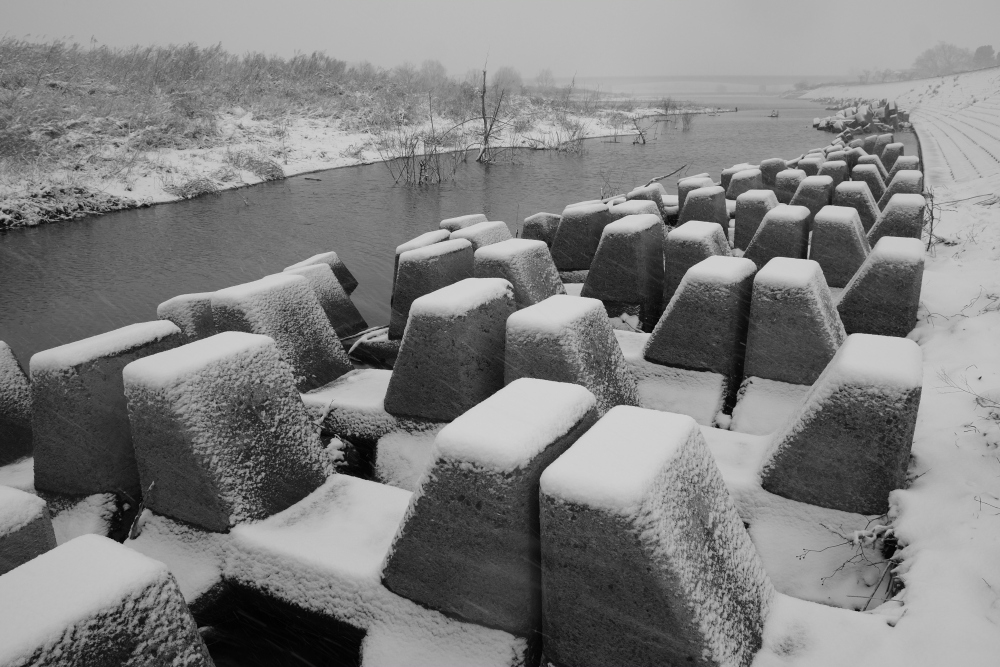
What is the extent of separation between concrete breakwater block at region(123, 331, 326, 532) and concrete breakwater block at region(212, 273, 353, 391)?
113 centimetres

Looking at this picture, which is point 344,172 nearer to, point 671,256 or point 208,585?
point 671,256

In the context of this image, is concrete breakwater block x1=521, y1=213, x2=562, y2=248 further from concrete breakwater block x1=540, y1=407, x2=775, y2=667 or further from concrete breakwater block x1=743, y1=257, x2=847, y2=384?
concrete breakwater block x1=540, y1=407, x2=775, y2=667

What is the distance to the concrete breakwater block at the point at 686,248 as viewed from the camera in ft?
17.7

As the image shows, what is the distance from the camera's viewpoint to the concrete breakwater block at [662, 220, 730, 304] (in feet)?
17.7

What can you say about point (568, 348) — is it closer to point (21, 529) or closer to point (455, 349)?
point (455, 349)

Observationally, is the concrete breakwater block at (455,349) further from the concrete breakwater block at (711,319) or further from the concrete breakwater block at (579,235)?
the concrete breakwater block at (579,235)

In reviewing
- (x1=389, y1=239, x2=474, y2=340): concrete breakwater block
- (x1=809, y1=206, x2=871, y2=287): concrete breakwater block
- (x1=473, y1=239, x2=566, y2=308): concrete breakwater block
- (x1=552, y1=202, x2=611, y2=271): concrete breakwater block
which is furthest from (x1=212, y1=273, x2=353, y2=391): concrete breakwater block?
(x1=809, y1=206, x2=871, y2=287): concrete breakwater block

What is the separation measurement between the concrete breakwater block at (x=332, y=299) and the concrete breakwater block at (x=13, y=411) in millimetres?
2307

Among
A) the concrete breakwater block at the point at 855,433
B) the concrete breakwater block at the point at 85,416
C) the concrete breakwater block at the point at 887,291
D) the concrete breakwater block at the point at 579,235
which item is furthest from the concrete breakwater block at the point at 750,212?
the concrete breakwater block at the point at 85,416

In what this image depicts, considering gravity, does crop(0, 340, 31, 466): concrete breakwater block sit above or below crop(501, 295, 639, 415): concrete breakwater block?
below

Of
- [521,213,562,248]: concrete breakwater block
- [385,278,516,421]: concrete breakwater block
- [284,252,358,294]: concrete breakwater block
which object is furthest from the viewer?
[521,213,562,248]: concrete breakwater block

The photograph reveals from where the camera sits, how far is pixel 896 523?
2.65 metres

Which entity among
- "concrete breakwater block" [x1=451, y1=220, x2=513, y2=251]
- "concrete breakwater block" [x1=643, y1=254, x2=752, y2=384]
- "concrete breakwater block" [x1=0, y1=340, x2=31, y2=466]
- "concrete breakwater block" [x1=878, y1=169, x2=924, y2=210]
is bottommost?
"concrete breakwater block" [x1=0, y1=340, x2=31, y2=466]

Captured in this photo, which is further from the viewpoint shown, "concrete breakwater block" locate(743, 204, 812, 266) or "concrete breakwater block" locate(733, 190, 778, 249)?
"concrete breakwater block" locate(733, 190, 778, 249)
